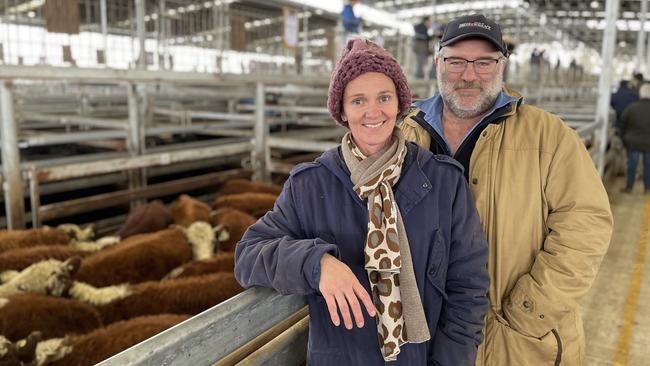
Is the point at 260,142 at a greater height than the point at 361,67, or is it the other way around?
the point at 361,67

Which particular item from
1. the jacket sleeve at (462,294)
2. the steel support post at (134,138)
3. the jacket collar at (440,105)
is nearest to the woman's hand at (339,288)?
the jacket sleeve at (462,294)

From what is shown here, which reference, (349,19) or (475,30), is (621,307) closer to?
(475,30)

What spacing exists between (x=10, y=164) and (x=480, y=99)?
4.11 meters

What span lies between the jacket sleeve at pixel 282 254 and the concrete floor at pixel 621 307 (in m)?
2.59

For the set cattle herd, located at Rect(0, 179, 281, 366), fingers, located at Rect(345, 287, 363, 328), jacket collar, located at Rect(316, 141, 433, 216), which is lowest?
cattle herd, located at Rect(0, 179, 281, 366)

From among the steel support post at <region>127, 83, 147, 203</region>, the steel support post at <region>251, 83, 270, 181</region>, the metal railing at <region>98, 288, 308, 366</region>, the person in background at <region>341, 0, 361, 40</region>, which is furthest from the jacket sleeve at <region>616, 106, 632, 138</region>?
the metal railing at <region>98, 288, 308, 366</region>

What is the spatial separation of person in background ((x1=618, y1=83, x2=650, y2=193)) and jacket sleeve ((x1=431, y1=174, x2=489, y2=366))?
26.6 feet

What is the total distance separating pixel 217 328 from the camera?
1376 mm

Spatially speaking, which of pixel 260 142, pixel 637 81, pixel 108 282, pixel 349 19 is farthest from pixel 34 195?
pixel 637 81

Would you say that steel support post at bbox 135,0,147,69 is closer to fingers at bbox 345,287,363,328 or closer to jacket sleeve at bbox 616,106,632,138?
fingers at bbox 345,287,363,328

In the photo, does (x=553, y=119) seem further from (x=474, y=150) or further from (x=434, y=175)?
(x=434, y=175)

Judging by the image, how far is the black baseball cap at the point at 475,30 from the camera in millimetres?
2100

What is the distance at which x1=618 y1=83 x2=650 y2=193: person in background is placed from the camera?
8.53 metres

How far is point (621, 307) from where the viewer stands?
4.14 meters
